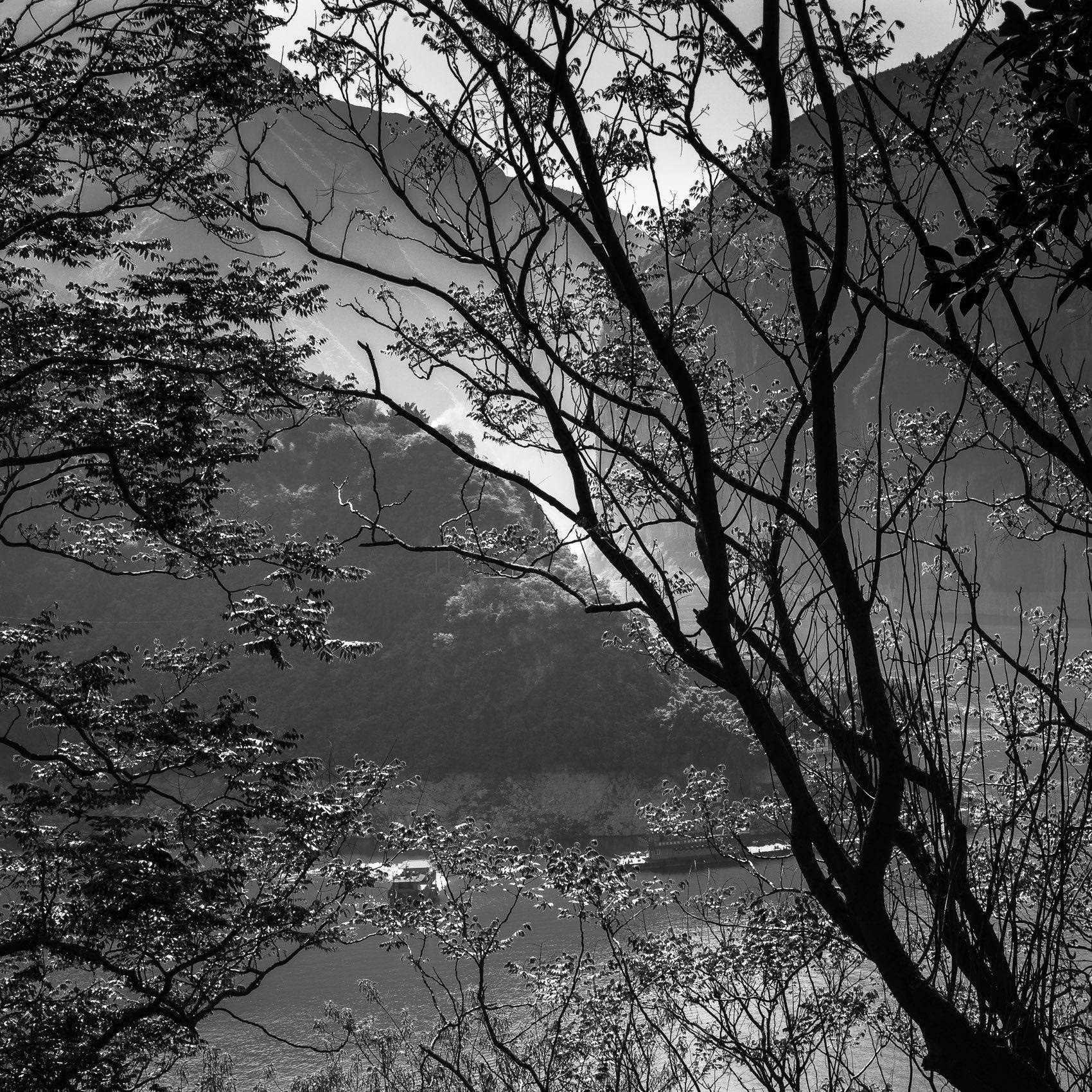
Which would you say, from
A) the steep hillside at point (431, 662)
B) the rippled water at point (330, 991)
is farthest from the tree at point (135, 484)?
the steep hillside at point (431, 662)

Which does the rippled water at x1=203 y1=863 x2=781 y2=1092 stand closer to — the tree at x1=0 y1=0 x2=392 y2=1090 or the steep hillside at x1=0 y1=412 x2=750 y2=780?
the tree at x1=0 y1=0 x2=392 y2=1090

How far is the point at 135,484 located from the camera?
929 cm

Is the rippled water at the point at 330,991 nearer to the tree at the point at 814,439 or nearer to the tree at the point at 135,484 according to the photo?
the tree at the point at 135,484

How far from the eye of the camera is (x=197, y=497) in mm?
9750

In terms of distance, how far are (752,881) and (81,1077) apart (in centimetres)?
2326

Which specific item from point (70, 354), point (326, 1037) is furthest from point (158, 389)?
point (326, 1037)

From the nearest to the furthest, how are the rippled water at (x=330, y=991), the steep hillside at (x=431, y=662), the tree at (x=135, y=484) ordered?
1. the tree at (x=135, y=484)
2. the rippled water at (x=330, y=991)
3. the steep hillside at (x=431, y=662)

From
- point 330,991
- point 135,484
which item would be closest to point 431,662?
point 330,991

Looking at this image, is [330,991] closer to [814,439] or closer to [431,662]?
[814,439]

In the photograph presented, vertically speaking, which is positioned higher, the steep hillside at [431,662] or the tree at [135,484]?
the steep hillside at [431,662]

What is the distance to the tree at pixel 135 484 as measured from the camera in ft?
26.1

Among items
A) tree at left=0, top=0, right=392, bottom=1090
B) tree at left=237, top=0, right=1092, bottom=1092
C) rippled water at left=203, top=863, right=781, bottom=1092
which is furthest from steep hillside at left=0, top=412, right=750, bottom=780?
tree at left=237, top=0, right=1092, bottom=1092

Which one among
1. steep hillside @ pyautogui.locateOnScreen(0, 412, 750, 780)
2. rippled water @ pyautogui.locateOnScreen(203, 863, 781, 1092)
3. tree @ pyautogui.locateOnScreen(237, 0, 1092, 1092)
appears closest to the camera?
tree @ pyautogui.locateOnScreen(237, 0, 1092, 1092)

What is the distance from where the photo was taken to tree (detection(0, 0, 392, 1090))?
7969 millimetres
